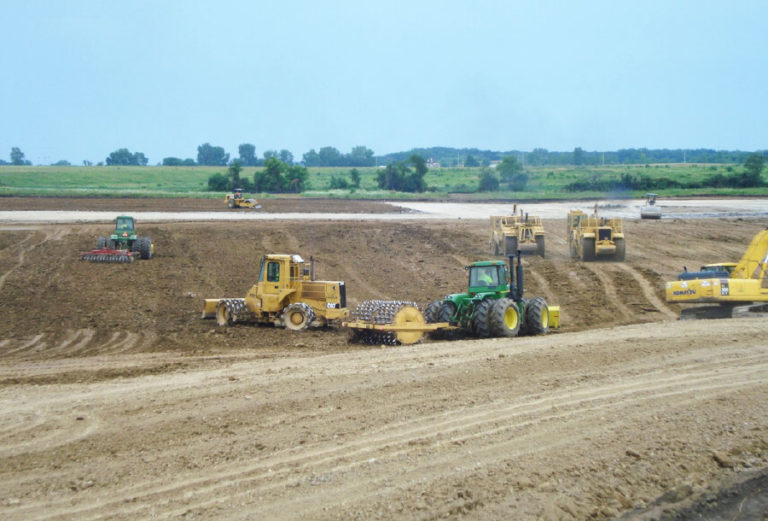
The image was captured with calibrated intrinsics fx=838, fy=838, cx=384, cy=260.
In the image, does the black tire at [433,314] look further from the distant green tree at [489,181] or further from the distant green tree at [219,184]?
the distant green tree at [219,184]

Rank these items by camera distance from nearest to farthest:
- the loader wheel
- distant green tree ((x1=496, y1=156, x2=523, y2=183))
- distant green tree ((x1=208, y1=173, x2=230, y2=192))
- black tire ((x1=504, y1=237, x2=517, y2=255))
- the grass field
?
the loader wheel < black tire ((x1=504, y1=237, x2=517, y2=255)) < the grass field < distant green tree ((x1=496, y1=156, x2=523, y2=183)) < distant green tree ((x1=208, y1=173, x2=230, y2=192))

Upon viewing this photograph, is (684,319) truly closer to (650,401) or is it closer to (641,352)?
(641,352)

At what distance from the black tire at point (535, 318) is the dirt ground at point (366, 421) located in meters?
0.85

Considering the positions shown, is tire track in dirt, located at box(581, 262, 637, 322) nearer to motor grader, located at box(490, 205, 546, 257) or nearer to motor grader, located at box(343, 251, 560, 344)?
motor grader, located at box(490, 205, 546, 257)

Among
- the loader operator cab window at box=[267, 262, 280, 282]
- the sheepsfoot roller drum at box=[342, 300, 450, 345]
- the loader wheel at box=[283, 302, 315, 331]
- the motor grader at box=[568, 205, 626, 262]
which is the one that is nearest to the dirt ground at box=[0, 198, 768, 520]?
the loader wheel at box=[283, 302, 315, 331]

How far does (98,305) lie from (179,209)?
1528 inches

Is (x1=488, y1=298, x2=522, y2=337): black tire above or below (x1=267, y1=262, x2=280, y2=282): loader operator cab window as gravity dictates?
below

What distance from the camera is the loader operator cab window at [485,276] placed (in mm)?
18719

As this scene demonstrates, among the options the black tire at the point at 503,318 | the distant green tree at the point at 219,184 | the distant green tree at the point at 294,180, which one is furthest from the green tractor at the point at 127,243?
the distant green tree at the point at 294,180

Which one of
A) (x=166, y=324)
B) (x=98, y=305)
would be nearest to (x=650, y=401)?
(x=166, y=324)

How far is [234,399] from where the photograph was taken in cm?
1204

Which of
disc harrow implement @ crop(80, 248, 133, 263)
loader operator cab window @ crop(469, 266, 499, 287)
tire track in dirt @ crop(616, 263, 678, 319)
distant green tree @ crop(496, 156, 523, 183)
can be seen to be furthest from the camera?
distant green tree @ crop(496, 156, 523, 183)

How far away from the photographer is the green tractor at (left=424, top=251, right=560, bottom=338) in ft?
59.7

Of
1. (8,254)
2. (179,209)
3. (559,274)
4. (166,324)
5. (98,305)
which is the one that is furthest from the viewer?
(179,209)
